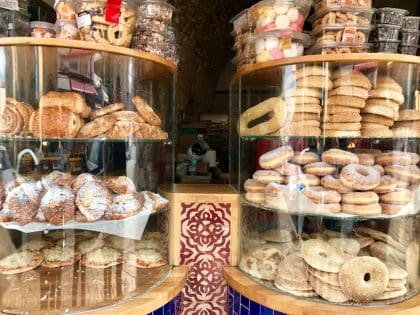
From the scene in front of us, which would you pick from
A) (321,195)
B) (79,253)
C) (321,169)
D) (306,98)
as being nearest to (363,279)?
(321,195)

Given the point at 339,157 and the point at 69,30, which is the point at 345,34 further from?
the point at 69,30

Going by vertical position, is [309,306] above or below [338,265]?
below

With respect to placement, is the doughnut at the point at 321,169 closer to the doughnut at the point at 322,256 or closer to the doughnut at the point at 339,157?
the doughnut at the point at 339,157

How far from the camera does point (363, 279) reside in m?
1.61

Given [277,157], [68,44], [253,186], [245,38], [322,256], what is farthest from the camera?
[245,38]

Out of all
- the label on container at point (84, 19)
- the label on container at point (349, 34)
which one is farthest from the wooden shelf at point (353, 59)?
the label on container at point (84, 19)

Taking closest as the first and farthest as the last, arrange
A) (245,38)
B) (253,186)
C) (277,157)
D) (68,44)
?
(68,44), (277,157), (253,186), (245,38)

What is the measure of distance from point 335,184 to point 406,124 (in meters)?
0.46

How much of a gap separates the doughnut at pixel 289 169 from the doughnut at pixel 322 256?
330 millimetres

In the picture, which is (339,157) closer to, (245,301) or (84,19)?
(245,301)

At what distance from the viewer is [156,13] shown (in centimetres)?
190

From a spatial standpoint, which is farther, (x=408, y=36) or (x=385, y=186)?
(x=408, y=36)

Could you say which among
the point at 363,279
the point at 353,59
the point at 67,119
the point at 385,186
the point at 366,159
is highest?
the point at 353,59

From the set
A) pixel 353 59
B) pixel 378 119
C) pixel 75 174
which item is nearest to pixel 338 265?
pixel 378 119
